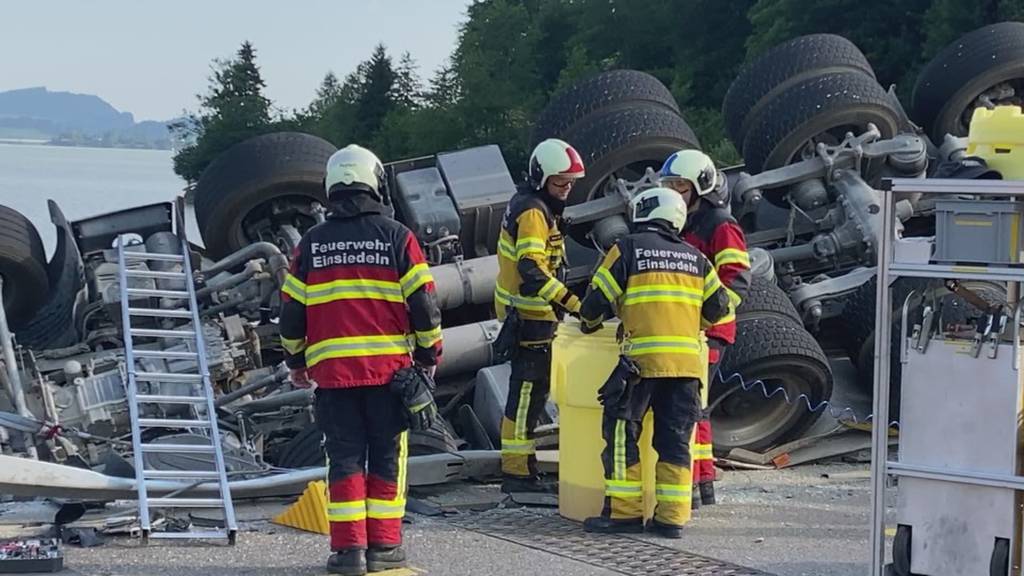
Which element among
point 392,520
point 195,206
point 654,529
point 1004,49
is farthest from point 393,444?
point 1004,49

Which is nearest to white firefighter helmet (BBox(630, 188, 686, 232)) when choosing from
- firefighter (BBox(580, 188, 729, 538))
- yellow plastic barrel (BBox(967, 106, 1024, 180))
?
firefighter (BBox(580, 188, 729, 538))

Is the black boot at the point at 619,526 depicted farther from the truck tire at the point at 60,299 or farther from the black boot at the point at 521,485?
the truck tire at the point at 60,299

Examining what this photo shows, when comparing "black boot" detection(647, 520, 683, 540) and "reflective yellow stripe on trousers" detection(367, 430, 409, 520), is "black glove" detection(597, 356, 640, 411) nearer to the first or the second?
"black boot" detection(647, 520, 683, 540)

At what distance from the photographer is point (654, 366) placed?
6805mm

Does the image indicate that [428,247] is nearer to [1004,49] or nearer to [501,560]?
[501,560]

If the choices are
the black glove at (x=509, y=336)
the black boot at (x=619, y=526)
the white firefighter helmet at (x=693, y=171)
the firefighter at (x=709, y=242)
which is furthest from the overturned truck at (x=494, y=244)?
the black boot at (x=619, y=526)

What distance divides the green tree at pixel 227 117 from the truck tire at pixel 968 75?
49792 mm

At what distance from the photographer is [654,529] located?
6941 mm

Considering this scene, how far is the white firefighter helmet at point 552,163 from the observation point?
773 cm

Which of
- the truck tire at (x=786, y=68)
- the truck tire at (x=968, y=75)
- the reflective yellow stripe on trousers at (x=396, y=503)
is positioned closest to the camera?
the reflective yellow stripe on trousers at (x=396, y=503)

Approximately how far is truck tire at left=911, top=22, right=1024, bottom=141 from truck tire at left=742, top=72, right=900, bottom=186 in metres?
0.69

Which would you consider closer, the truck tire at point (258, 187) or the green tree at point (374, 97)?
the truck tire at point (258, 187)

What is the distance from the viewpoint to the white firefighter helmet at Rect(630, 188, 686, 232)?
699 centimetres

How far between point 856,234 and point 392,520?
444cm
